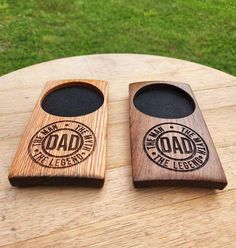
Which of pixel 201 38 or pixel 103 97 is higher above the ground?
pixel 103 97

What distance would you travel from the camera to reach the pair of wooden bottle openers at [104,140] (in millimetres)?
913

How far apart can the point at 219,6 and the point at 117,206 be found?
3.33 m

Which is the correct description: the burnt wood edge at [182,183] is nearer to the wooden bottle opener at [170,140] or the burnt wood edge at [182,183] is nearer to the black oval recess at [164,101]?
the wooden bottle opener at [170,140]

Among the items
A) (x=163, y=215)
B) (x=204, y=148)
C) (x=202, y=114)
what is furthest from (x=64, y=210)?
(x=202, y=114)

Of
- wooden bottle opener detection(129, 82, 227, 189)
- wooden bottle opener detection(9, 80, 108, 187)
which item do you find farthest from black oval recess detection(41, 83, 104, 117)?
wooden bottle opener detection(129, 82, 227, 189)

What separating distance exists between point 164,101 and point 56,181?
1.52ft

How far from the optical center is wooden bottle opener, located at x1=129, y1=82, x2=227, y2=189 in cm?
91

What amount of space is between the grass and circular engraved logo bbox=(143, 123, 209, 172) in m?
1.86

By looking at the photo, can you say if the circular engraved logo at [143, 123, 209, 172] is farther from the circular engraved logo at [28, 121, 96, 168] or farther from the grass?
the grass

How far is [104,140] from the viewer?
1.03 metres

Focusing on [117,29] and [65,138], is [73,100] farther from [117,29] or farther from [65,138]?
[117,29]

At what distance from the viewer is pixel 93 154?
972 mm

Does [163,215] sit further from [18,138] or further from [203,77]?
[203,77]

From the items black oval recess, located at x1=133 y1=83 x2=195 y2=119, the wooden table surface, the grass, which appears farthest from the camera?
the grass
